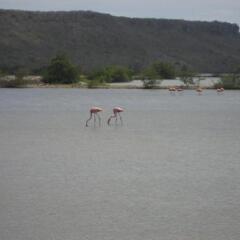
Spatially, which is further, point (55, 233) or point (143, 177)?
point (143, 177)

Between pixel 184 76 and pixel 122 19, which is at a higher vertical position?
pixel 122 19

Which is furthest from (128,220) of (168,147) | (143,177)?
(168,147)

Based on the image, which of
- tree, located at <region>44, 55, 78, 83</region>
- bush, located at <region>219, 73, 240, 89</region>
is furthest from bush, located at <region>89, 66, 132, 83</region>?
bush, located at <region>219, 73, 240, 89</region>

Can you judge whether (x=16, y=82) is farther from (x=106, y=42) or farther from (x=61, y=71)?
(x=106, y=42)

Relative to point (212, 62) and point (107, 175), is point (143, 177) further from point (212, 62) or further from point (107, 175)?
point (212, 62)

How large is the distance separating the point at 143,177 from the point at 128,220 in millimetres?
2893

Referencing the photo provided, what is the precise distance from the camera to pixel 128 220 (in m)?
7.84

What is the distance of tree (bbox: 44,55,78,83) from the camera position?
206ft

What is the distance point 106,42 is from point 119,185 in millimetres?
72461

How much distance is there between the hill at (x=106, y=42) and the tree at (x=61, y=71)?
855 cm

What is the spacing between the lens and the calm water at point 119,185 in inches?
297

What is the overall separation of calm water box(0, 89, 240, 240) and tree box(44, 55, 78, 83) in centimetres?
4421

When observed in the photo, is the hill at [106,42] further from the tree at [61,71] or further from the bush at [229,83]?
the bush at [229,83]

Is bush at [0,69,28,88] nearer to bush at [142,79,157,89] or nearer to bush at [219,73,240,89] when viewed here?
bush at [142,79,157,89]
